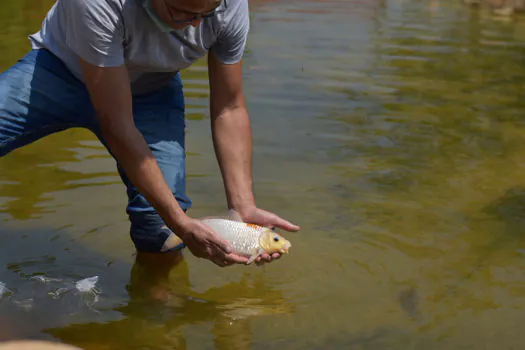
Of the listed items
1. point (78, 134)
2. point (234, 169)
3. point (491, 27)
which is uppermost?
point (234, 169)

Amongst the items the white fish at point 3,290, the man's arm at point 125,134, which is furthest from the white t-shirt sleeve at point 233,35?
the white fish at point 3,290

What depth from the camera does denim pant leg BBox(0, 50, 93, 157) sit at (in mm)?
4508

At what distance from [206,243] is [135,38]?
40.1 inches

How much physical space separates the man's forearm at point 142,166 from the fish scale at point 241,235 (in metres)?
0.22

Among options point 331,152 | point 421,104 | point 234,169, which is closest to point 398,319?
point 234,169

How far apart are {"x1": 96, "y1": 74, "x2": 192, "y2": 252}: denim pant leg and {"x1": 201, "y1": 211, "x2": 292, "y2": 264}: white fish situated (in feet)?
1.96

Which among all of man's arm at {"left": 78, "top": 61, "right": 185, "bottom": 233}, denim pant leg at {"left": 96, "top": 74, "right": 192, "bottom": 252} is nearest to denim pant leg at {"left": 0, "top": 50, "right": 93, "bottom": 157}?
denim pant leg at {"left": 96, "top": 74, "right": 192, "bottom": 252}

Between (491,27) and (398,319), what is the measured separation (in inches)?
488

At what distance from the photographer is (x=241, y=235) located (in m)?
4.21

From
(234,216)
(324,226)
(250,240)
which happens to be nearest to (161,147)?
(234,216)

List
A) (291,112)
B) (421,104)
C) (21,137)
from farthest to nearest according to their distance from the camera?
(421,104) < (291,112) < (21,137)

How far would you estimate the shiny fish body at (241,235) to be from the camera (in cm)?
419

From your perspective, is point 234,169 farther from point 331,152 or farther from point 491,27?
point 491,27

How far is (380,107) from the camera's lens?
944 cm
